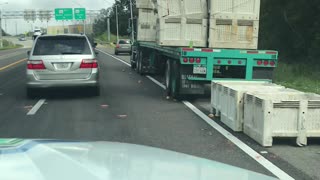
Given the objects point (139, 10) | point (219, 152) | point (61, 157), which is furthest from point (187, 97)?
point (61, 157)

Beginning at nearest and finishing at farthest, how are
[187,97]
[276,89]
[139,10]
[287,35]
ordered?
[276,89] → [187,97] → [139,10] → [287,35]

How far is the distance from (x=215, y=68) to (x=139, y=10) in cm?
1011

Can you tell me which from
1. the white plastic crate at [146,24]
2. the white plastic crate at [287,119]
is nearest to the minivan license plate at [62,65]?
the white plastic crate at [287,119]

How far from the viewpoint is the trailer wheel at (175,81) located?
1352 centimetres

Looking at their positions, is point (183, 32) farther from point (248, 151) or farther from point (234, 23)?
point (248, 151)

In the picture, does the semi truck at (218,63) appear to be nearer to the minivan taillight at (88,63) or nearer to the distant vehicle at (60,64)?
the minivan taillight at (88,63)

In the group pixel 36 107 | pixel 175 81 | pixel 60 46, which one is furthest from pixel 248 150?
pixel 60 46

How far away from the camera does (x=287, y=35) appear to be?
117 ft

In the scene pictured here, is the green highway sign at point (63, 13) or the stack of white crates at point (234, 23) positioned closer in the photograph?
the stack of white crates at point (234, 23)

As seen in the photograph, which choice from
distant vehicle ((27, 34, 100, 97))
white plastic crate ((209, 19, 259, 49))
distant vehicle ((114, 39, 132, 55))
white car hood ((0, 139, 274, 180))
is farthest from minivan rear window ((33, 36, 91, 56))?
distant vehicle ((114, 39, 132, 55))

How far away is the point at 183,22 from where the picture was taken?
13758 millimetres

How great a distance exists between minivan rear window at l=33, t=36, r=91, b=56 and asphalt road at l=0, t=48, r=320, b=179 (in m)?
1.29

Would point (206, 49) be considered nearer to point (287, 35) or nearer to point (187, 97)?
point (187, 97)

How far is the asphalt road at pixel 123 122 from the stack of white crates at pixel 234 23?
186 centimetres
